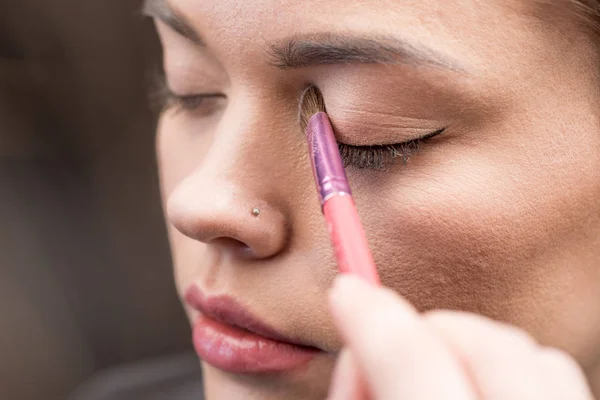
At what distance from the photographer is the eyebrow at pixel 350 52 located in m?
0.54

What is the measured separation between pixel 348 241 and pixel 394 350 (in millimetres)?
100

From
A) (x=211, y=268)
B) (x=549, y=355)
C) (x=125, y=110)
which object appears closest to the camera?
(x=549, y=355)

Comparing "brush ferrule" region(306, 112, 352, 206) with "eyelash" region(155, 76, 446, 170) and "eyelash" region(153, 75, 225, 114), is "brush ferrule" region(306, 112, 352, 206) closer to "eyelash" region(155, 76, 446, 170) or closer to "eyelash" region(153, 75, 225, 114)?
"eyelash" region(155, 76, 446, 170)

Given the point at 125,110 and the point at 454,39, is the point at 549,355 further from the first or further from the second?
the point at 125,110

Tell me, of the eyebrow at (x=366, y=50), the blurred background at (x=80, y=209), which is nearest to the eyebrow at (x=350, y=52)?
the eyebrow at (x=366, y=50)

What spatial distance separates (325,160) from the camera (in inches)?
20.3

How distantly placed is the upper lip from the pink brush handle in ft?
0.65

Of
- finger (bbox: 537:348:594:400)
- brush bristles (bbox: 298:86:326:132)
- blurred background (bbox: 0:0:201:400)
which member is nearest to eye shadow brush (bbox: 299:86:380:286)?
brush bristles (bbox: 298:86:326:132)

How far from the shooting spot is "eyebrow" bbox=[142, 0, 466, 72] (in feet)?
1.76

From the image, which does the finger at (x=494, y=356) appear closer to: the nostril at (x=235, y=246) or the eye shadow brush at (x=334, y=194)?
the eye shadow brush at (x=334, y=194)

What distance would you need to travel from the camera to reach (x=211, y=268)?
651mm

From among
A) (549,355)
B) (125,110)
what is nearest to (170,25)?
(549,355)

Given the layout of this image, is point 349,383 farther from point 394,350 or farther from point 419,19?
point 419,19

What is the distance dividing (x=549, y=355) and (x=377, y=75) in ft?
0.89
